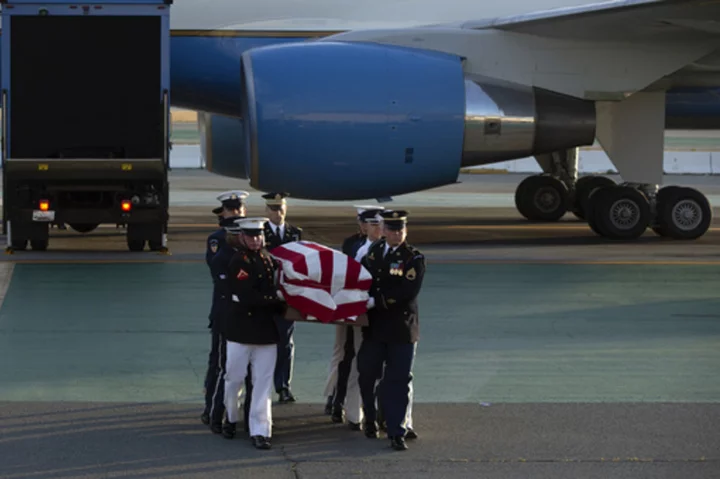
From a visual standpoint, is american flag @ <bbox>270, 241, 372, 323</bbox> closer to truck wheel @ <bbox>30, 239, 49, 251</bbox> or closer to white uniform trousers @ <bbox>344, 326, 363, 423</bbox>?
white uniform trousers @ <bbox>344, 326, 363, 423</bbox>

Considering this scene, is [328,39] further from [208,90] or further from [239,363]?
[239,363]

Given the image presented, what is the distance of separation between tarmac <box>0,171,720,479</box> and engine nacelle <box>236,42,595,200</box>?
138cm

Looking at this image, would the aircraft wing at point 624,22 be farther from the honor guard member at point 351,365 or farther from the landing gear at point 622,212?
the honor guard member at point 351,365

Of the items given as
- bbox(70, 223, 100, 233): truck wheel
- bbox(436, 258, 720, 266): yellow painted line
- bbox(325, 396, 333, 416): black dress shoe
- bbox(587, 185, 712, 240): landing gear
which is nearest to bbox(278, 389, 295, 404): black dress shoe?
bbox(325, 396, 333, 416): black dress shoe

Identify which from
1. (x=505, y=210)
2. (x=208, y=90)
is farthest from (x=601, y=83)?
(x=505, y=210)

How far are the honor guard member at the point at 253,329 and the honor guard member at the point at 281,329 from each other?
70cm

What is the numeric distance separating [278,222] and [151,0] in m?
7.79

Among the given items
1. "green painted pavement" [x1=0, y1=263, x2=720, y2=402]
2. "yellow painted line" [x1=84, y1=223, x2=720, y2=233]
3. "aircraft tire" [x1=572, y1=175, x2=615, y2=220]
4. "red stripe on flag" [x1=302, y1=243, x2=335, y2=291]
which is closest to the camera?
"red stripe on flag" [x1=302, y1=243, x2=335, y2=291]

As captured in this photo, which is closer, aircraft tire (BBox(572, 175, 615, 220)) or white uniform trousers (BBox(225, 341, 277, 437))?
white uniform trousers (BBox(225, 341, 277, 437))

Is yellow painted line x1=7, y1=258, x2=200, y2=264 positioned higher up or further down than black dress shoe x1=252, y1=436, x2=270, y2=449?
higher up

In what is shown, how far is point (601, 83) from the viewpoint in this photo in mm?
19062

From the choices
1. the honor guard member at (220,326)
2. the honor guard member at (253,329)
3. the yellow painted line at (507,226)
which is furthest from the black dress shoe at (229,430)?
the yellow painted line at (507,226)

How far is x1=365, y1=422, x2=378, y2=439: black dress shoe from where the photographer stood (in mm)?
8086

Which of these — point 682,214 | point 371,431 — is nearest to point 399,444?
point 371,431
